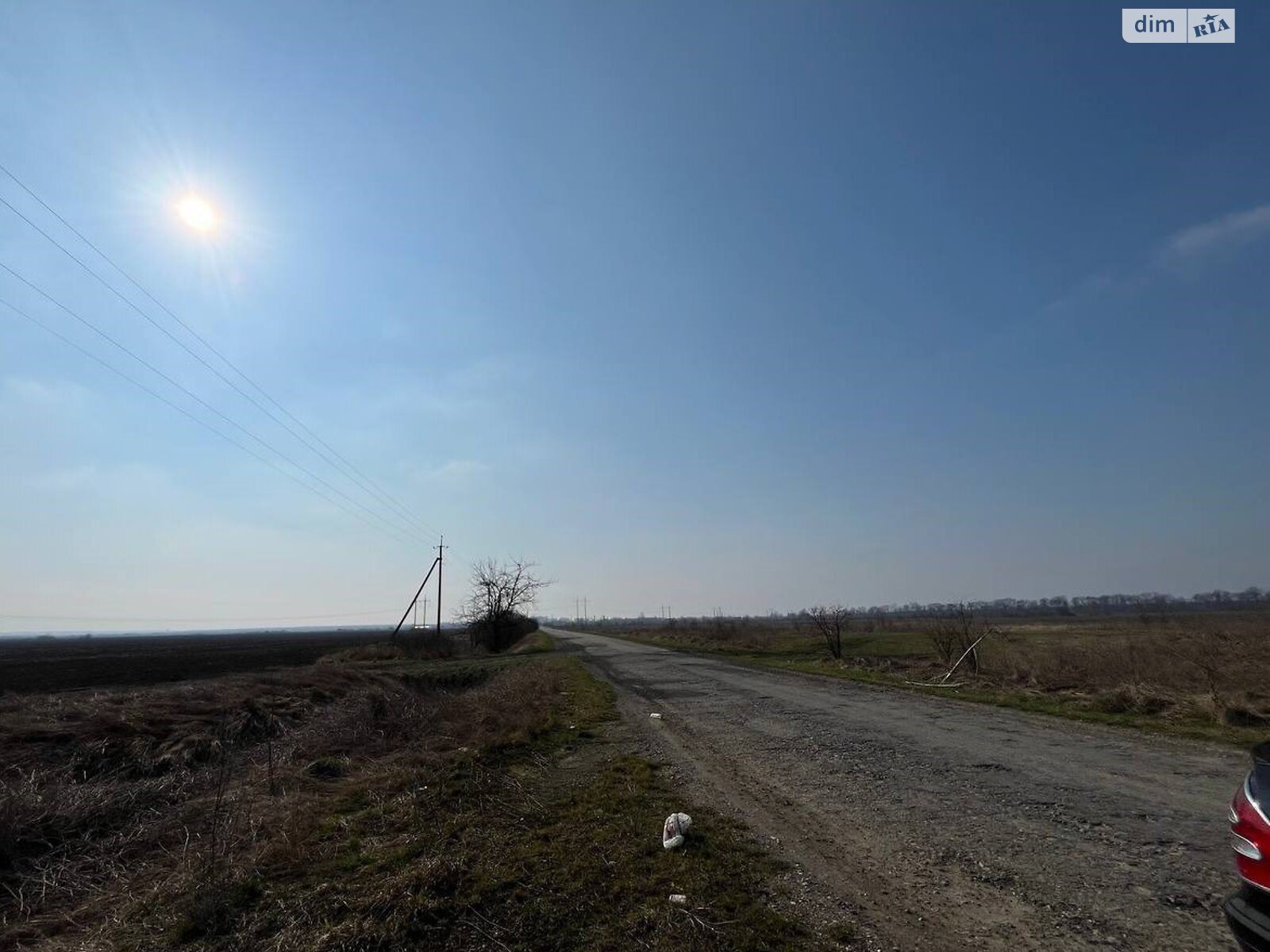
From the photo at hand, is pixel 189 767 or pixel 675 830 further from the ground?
pixel 675 830

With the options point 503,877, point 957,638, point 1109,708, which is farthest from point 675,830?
point 957,638

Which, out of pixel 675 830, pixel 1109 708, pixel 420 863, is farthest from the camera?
pixel 1109 708

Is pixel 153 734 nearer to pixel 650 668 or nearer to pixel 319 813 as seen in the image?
pixel 319 813

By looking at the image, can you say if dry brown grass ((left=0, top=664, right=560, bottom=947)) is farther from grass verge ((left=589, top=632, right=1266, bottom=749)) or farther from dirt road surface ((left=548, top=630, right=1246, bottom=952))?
grass verge ((left=589, top=632, right=1266, bottom=749))

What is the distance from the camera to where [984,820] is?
6.24 metres

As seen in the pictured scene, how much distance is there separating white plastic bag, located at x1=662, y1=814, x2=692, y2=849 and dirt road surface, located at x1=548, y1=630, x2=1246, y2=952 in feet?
2.71

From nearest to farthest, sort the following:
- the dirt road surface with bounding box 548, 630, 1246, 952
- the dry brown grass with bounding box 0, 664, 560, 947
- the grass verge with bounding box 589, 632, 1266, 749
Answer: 1. the dirt road surface with bounding box 548, 630, 1246, 952
2. the dry brown grass with bounding box 0, 664, 560, 947
3. the grass verge with bounding box 589, 632, 1266, 749

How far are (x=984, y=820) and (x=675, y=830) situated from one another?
3120 mm

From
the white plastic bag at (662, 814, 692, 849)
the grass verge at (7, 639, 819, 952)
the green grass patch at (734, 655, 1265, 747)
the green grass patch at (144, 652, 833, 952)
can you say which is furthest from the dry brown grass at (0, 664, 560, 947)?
the green grass patch at (734, 655, 1265, 747)

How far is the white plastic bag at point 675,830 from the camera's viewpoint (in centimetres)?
582

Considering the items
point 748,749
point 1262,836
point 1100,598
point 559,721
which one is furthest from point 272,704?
point 1100,598

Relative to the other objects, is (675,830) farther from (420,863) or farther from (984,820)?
(984,820)

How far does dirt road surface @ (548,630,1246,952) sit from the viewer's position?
13.9 feet

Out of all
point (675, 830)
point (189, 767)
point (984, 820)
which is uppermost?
point (675, 830)
